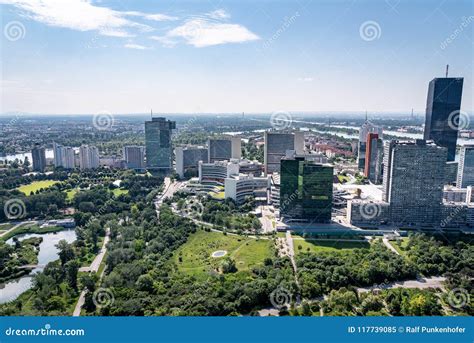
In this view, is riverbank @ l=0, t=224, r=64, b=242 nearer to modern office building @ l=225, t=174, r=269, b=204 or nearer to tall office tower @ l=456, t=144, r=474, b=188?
modern office building @ l=225, t=174, r=269, b=204

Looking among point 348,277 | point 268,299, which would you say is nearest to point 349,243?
point 348,277

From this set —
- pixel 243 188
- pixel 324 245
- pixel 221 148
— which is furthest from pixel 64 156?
pixel 324 245

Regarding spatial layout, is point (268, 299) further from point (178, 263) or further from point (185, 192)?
point (185, 192)

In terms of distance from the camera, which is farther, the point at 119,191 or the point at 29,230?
the point at 119,191

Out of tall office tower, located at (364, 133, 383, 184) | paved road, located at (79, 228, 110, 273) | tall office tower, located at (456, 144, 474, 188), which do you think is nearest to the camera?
paved road, located at (79, 228, 110, 273)

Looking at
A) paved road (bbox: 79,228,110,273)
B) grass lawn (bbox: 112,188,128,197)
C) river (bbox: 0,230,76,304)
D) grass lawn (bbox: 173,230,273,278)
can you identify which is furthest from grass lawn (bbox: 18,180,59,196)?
grass lawn (bbox: 173,230,273,278)

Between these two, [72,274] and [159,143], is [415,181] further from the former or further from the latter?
[159,143]
